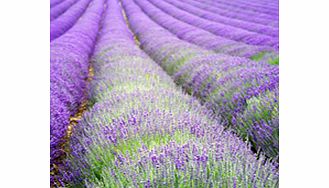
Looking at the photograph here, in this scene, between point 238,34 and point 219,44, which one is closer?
point 219,44

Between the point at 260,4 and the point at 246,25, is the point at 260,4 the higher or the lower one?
the higher one

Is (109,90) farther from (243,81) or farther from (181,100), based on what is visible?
(243,81)

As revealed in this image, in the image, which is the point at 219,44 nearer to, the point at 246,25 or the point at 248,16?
the point at 246,25

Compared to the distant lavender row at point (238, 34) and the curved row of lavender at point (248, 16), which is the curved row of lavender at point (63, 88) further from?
the curved row of lavender at point (248, 16)

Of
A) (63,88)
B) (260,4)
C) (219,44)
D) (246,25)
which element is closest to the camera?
(63,88)

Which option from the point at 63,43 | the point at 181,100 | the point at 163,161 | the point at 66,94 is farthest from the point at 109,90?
the point at 63,43

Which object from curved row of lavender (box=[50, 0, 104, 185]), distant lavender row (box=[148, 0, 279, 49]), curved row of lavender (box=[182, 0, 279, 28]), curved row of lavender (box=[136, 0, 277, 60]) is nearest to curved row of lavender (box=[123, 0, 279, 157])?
curved row of lavender (box=[136, 0, 277, 60])

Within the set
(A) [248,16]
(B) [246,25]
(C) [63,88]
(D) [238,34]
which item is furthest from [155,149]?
(A) [248,16]

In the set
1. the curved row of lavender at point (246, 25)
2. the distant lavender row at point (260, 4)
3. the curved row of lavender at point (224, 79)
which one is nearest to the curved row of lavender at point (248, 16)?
the curved row of lavender at point (246, 25)
